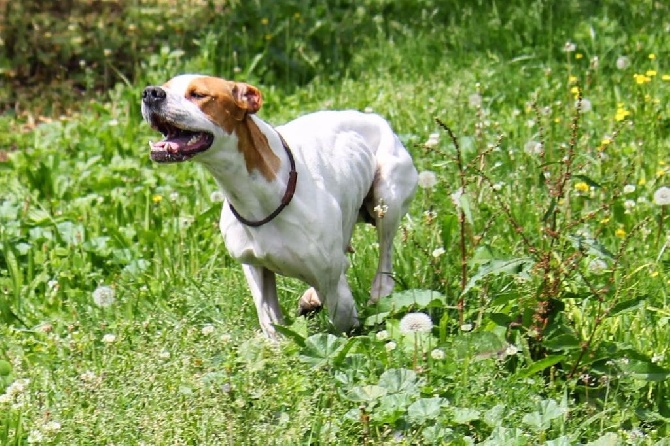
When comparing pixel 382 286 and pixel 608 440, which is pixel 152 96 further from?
pixel 608 440

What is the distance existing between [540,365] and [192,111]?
4.60 feet

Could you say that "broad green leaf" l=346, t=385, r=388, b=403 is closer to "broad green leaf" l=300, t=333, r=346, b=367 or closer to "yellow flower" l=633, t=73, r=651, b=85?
"broad green leaf" l=300, t=333, r=346, b=367

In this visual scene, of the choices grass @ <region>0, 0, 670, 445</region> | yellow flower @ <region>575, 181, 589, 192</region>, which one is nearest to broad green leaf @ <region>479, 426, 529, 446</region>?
grass @ <region>0, 0, 670, 445</region>

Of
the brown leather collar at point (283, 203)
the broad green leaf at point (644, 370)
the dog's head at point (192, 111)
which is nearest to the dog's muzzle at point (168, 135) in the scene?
the dog's head at point (192, 111)

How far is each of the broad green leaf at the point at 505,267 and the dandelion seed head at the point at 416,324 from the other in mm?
178

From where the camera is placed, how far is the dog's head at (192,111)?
13.6 ft

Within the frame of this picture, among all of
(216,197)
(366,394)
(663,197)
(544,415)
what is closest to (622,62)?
(663,197)

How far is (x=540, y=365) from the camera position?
426cm

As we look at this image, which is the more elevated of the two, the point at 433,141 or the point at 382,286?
the point at 433,141

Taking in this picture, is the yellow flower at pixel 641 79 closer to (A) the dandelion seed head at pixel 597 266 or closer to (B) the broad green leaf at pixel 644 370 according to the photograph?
(A) the dandelion seed head at pixel 597 266

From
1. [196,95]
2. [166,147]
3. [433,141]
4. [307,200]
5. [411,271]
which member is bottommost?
[411,271]

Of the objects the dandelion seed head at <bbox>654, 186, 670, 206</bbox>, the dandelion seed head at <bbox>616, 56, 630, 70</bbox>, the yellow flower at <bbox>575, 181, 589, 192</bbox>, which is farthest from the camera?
the dandelion seed head at <bbox>616, 56, 630, 70</bbox>

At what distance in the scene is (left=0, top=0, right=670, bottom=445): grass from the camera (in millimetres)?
4059

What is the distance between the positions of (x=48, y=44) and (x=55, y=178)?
237 centimetres
